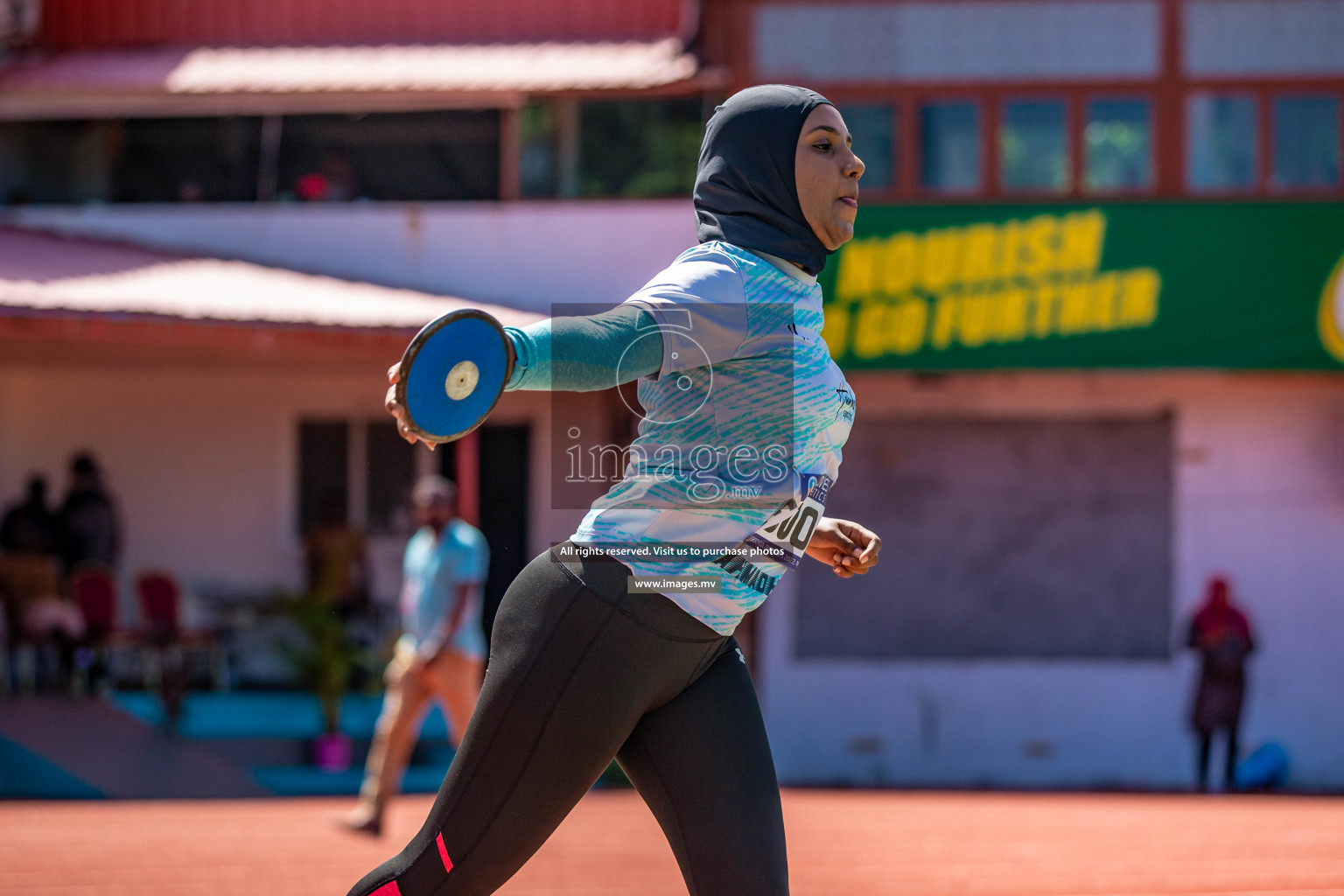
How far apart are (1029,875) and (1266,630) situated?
21.5 feet

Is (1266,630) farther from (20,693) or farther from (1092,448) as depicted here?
(20,693)

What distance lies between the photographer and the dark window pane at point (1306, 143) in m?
11.0

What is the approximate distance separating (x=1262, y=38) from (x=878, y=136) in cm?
301

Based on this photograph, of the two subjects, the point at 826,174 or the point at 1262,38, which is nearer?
the point at 826,174

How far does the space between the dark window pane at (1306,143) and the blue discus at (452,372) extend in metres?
10.6

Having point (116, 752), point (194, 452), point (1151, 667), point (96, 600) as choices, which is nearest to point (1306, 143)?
point (1151, 667)

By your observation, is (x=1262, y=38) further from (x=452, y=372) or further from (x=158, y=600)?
(x=452, y=372)

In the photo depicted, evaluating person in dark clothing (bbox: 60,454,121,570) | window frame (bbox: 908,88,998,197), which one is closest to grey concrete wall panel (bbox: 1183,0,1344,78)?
window frame (bbox: 908,88,998,197)

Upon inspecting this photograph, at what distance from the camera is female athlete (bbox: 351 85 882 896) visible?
207cm

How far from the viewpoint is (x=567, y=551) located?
7.05 ft

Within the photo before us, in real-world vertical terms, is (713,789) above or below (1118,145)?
below

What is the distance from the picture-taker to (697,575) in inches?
83.0

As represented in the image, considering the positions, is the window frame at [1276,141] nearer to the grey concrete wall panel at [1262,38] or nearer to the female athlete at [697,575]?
the grey concrete wall panel at [1262,38]

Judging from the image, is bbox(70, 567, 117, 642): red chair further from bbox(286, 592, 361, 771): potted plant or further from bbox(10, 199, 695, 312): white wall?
bbox(10, 199, 695, 312): white wall
